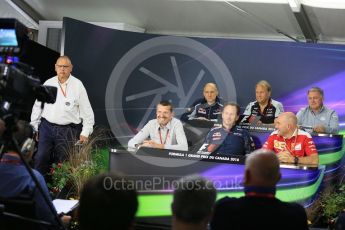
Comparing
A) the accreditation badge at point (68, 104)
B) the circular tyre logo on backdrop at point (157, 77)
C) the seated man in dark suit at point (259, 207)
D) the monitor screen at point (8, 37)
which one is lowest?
the seated man in dark suit at point (259, 207)

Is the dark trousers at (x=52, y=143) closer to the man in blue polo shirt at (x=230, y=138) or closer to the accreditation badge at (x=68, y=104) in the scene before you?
the accreditation badge at (x=68, y=104)

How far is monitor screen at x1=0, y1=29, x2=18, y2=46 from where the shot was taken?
289 centimetres

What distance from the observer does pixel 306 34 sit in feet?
28.2

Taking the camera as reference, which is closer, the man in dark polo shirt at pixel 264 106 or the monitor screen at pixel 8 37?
the monitor screen at pixel 8 37

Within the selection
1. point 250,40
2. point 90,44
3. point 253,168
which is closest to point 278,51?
point 250,40

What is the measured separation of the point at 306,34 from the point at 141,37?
2.67m

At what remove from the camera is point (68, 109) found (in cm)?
645

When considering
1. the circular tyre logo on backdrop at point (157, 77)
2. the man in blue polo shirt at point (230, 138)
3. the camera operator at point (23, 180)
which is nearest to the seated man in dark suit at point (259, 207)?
the camera operator at point (23, 180)

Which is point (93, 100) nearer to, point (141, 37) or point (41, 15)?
point (141, 37)

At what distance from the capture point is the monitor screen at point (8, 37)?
9.49ft

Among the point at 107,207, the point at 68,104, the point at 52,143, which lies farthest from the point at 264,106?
the point at 107,207

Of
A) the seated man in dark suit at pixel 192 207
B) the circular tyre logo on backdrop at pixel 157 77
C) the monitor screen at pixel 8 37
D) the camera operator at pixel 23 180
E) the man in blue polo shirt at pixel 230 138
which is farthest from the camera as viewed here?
the circular tyre logo on backdrop at pixel 157 77

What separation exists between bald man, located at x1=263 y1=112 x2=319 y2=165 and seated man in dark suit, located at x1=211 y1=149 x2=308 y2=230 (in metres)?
2.73

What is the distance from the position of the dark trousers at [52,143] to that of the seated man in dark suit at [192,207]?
3.94 m
